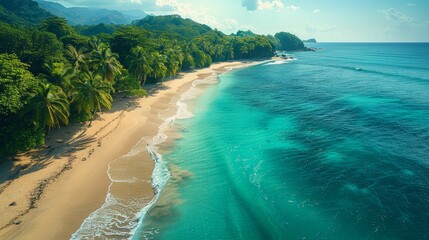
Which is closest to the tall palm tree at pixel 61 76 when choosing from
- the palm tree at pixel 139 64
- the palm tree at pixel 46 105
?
the palm tree at pixel 46 105

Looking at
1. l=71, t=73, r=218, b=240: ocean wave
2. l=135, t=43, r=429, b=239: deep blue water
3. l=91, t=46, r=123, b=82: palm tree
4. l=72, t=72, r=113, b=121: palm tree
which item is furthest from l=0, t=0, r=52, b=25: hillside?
l=71, t=73, r=218, b=240: ocean wave

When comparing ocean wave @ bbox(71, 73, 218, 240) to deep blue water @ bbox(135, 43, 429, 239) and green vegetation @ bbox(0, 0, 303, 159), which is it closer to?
deep blue water @ bbox(135, 43, 429, 239)

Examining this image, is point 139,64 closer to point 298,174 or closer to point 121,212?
point 121,212

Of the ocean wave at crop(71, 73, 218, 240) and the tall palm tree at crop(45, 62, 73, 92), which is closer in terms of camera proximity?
the ocean wave at crop(71, 73, 218, 240)

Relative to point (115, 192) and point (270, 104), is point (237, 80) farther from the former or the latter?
point (115, 192)

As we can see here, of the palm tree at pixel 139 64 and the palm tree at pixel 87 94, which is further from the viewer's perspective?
the palm tree at pixel 139 64

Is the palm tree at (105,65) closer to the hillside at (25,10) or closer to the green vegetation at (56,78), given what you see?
the green vegetation at (56,78)

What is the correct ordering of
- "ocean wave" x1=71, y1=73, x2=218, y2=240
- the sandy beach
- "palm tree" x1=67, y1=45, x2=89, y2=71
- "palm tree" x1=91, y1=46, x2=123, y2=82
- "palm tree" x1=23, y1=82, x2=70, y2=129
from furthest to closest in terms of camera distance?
1. "palm tree" x1=67, y1=45, x2=89, y2=71
2. "palm tree" x1=91, y1=46, x2=123, y2=82
3. "palm tree" x1=23, y1=82, x2=70, y2=129
4. the sandy beach
5. "ocean wave" x1=71, y1=73, x2=218, y2=240
